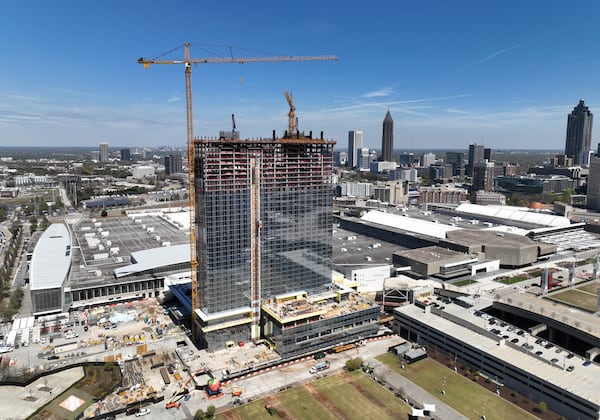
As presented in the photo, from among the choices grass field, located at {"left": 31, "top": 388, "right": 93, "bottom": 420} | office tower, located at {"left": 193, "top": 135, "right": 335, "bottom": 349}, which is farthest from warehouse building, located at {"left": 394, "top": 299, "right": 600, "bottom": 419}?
grass field, located at {"left": 31, "top": 388, "right": 93, "bottom": 420}

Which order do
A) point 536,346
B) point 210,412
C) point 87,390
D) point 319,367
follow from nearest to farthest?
point 210,412 < point 87,390 < point 536,346 < point 319,367

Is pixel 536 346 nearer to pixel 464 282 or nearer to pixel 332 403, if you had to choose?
pixel 332 403

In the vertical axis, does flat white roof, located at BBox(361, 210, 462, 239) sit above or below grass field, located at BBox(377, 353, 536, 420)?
above

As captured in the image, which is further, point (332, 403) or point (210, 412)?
point (332, 403)

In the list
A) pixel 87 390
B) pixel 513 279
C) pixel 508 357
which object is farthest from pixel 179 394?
pixel 513 279

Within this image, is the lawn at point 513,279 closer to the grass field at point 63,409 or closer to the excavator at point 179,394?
the excavator at point 179,394

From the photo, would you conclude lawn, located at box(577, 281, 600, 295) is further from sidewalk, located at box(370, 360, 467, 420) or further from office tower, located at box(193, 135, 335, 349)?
office tower, located at box(193, 135, 335, 349)
